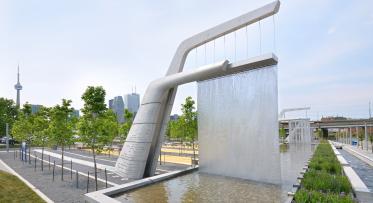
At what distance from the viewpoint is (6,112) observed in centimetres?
5844

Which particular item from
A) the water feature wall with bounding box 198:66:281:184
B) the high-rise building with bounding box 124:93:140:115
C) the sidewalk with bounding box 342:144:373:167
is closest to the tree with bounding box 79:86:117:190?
the water feature wall with bounding box 198:66:281:184

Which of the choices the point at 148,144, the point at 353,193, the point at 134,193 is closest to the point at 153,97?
the point at 148,144

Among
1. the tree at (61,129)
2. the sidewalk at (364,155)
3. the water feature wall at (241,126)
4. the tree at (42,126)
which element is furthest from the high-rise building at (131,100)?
the water feature wall at (241,126)

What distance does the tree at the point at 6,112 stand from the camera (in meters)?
52.7

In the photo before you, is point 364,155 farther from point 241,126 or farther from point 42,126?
point 42,126

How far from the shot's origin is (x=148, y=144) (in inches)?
624

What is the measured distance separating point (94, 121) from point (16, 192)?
4929mm

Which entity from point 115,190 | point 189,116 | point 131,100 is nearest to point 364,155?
point 189,116

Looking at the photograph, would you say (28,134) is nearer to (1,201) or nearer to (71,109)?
(71,109)

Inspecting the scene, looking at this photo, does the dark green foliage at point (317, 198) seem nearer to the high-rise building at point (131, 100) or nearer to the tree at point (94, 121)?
the tree at point (94, 121)

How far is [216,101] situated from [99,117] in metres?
6.87

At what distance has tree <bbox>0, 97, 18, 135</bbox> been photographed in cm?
5274

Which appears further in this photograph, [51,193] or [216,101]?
[216,101]

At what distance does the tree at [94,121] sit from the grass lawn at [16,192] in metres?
3.51
